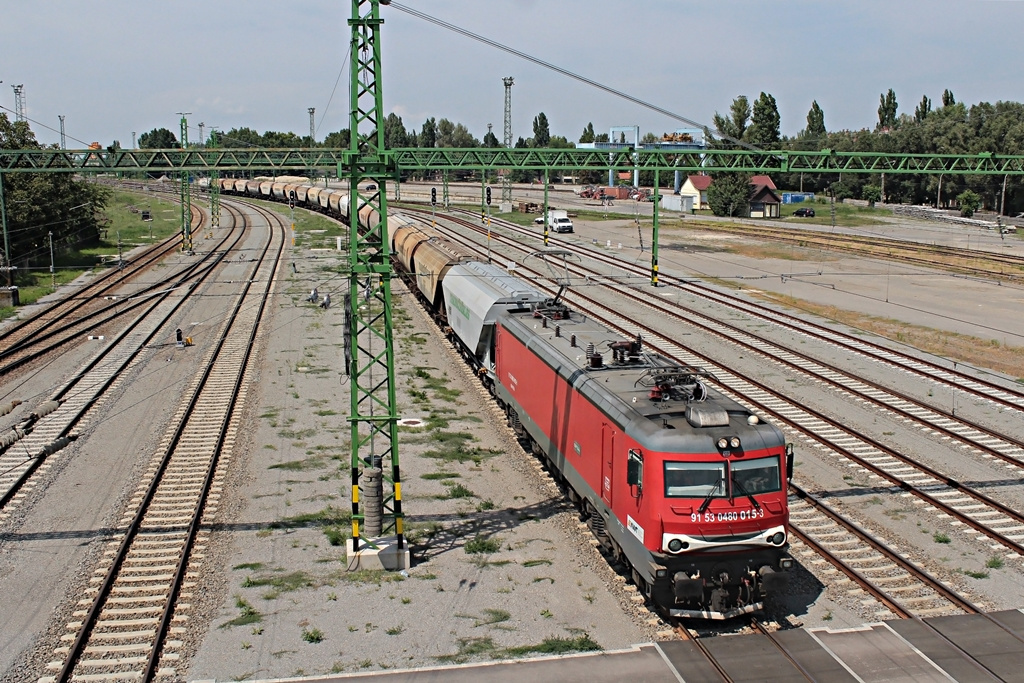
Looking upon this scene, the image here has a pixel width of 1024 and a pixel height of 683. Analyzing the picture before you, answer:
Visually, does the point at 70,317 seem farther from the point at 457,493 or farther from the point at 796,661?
the point at 796,661

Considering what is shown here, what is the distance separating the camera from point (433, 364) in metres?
31.9

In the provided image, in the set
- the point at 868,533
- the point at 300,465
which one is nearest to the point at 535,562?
the point at 868,533

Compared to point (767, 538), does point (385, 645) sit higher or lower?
lower

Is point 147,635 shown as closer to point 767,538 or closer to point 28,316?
point 767,538

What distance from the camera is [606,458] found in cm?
1466

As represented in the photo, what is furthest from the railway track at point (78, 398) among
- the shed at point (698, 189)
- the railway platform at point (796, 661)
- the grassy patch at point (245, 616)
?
the shed at point (698, 189)

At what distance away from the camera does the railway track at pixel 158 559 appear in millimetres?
12898

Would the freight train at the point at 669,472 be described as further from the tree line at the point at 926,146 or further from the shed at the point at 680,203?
the shed at the point at 680,203

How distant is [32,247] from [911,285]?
53022mm

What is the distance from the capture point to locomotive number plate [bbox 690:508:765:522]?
1276 centimetres

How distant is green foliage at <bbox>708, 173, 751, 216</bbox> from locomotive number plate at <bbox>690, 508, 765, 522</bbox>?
8972 cm

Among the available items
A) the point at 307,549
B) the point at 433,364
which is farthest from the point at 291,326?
the point at 307,549

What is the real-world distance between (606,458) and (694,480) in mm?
2127

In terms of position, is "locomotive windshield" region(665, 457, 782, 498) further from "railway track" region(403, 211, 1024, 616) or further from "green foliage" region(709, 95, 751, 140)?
"green foliage" region(709, 95, 751, 140)
